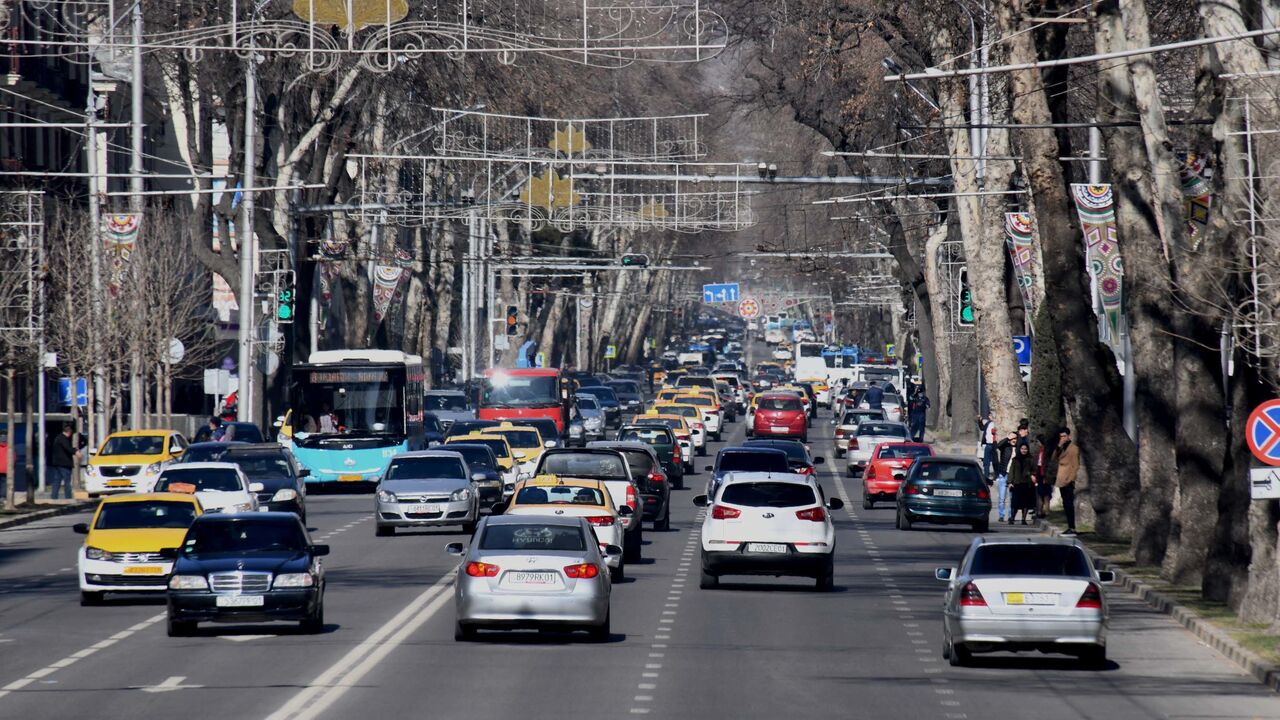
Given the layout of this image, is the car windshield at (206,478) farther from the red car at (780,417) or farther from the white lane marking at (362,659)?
the red car at (780,417)

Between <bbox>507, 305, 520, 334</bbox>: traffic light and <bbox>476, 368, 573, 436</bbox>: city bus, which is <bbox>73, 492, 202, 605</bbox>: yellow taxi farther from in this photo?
<bbox>507, 305, 520, 334</bbox>: traffic light

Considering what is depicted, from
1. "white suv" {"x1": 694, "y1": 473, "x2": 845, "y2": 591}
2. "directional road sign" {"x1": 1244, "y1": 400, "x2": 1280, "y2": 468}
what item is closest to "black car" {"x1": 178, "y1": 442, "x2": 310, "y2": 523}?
"white suv" {"x1": 694, "y1": 473, "x2": 845, "y2": 591}

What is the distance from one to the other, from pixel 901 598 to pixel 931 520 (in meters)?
13.2

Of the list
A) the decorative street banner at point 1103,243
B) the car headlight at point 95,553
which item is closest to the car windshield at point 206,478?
the car headlight at point 95,553

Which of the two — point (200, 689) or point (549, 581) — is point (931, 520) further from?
point (200, 689)

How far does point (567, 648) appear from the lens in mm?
21016

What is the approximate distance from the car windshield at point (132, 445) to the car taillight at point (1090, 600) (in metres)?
31.3

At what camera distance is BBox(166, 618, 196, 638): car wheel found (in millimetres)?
21641

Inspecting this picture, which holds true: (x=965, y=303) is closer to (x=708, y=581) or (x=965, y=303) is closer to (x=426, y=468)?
(x=426, y=468)

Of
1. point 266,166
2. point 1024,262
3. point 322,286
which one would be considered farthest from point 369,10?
point 322,286

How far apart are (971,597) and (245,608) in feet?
24.0

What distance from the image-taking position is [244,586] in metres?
21.5

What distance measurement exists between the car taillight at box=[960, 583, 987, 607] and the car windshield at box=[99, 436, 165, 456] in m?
30.8

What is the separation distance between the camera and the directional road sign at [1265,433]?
20.9 metres
